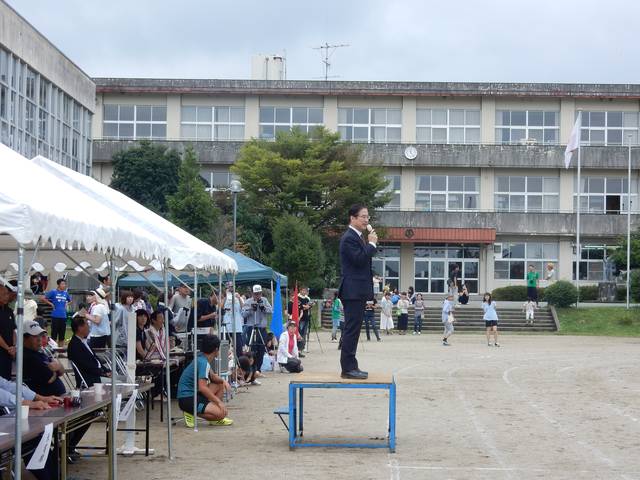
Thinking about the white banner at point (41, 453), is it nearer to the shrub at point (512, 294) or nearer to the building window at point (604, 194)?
the shrub at point (512, 294)

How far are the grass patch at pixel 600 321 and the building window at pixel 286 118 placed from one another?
21.4 meters

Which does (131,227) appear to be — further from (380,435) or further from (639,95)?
(639,95)

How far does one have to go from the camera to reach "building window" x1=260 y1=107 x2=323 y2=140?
208 ft

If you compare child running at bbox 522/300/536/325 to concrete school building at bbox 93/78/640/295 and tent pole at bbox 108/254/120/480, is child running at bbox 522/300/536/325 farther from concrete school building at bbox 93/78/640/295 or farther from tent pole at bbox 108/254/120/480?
tent pole at bbox 108/254/120/480

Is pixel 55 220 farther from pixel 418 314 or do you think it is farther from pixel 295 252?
pixel 295 252

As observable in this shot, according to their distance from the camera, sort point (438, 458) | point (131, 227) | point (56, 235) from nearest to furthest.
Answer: point (56, 235), point (131, 227), point (438, 458)

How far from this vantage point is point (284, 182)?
55.1 meters

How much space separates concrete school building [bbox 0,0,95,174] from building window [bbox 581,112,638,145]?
3250 centimetres

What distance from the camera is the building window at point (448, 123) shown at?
63000 millimetres

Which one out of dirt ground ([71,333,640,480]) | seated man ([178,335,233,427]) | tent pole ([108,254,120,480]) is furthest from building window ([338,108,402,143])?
tent pole ([108,254,120,480])

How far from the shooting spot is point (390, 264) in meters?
63.5

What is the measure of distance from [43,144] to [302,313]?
11247 mm

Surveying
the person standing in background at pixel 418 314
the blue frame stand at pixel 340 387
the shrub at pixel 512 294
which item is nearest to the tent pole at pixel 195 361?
the blue frame stand at pixel 340 387

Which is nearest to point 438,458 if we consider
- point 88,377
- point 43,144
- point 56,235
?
point 88,377
